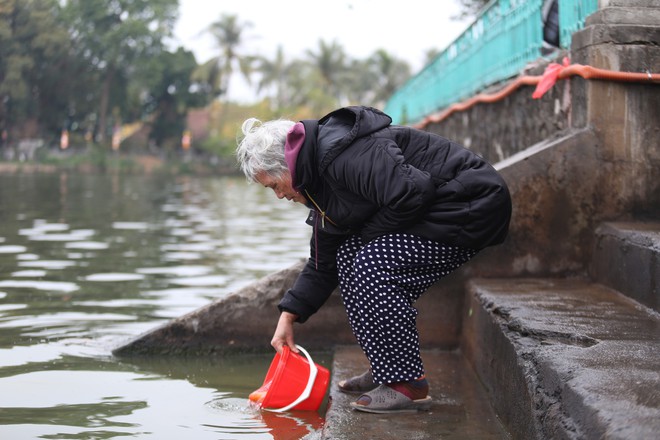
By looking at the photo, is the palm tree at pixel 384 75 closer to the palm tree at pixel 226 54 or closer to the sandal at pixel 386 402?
the palm tree at pixel 226 54

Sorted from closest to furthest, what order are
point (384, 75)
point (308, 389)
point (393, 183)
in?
point (393, 183) < point (308, 389) < point (384, 75)

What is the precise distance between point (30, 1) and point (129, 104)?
12.5 metres

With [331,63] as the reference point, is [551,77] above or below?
below

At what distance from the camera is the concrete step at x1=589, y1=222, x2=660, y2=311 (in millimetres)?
3363

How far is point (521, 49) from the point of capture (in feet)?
23.8

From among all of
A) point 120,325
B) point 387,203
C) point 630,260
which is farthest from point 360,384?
point 120,325

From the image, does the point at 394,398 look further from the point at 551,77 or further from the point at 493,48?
the point at 493,48

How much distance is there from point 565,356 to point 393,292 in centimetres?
68

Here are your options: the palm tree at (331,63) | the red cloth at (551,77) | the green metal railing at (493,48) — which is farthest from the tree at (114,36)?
the red cloth at (551,77)

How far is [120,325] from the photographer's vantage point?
5062mm

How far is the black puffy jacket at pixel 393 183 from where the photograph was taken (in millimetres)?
3008

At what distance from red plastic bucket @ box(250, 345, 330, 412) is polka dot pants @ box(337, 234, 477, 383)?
0.28 meters

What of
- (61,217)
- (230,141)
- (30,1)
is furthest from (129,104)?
(61,217)

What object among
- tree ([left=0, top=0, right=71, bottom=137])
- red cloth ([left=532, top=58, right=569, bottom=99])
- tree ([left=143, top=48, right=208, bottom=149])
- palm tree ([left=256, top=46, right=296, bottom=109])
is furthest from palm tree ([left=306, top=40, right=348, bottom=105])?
red cloth ([left=532, top=58, right=569, bottom=99])
